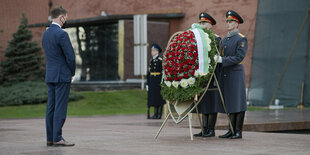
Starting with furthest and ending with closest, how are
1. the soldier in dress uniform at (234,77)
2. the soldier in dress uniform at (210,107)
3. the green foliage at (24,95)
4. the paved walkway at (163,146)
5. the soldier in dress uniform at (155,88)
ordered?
the green foliage at (24,95)
the soldier in dress uniform at (155,88)
the soldier in dress uniform at (210,107)
the soldier in dress uniform at (234,77)
the paved walkway at (163,146)

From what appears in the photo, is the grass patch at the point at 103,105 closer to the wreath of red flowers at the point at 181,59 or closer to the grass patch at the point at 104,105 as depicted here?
the grass patch at the point at 104,105

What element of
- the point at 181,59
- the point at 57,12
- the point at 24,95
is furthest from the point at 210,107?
the point at 24,95

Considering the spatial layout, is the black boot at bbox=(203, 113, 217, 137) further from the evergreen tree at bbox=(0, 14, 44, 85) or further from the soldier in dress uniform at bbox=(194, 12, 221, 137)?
the evergreen tree at bbox=(0, 14, 44, 85)

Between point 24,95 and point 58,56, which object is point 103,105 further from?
point 58,56

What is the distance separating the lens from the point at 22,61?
23.6 metres

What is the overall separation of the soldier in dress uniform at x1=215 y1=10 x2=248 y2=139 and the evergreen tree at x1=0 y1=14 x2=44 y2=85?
1738cm

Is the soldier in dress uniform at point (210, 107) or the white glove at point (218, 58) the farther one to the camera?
the soldier in dress uniform at point (210, 107)

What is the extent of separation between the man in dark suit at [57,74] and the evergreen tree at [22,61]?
1784cm

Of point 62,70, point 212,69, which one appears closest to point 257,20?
point 212,69

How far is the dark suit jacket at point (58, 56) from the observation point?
5758mm

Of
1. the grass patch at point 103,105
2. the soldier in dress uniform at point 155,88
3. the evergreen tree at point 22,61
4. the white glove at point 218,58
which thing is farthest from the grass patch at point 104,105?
the white glove at point 218,58

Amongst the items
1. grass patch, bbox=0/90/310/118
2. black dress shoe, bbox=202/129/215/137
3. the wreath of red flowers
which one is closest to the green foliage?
grass patch, bbox=0/90/310/118

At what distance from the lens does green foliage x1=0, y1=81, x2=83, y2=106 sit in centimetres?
1950

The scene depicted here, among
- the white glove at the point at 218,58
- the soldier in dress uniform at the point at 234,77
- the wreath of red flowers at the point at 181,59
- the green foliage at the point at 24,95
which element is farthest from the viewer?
the green foliage at the point at 24,95
